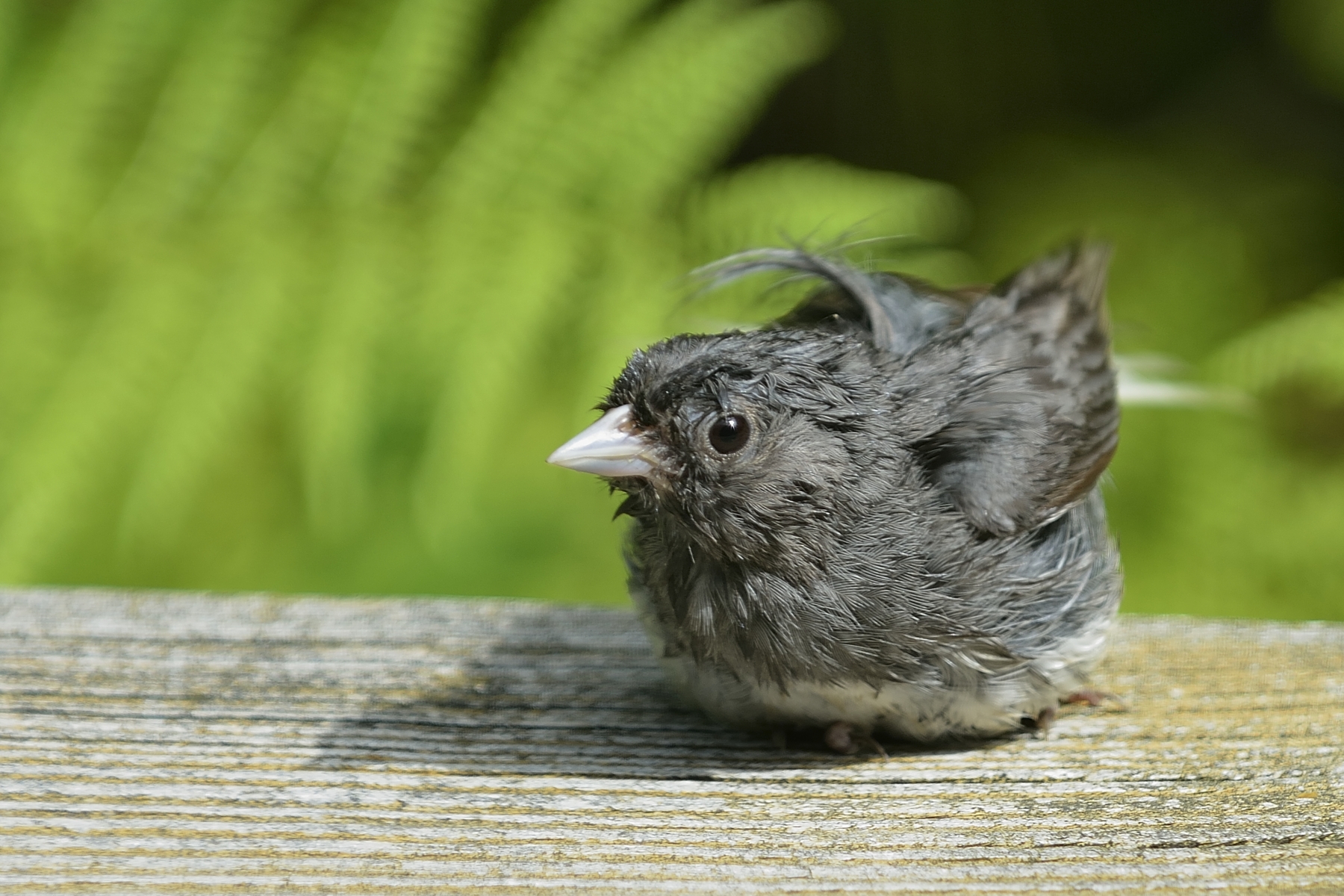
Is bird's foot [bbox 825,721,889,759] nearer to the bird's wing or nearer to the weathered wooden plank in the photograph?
the weathered wooden plank

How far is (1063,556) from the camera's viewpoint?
2461 millimetres

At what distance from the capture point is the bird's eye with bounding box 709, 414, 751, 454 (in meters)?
2.16

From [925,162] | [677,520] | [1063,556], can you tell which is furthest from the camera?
[925,162]

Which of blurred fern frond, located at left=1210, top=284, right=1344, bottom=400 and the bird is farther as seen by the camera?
blurred fern frond, located at left=1210, top=284, right=1344, bottom=400

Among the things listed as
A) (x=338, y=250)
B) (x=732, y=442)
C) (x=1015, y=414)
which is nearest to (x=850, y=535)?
(x=732, y=442)

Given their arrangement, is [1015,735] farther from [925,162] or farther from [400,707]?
[925,162]

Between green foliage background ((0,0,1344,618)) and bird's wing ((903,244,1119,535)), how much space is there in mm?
837

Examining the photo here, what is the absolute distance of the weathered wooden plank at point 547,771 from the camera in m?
1.72

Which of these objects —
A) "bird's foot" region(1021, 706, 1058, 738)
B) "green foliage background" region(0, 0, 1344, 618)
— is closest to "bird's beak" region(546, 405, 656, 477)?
"bird's foot" region(1021, 706, 1058, 738)

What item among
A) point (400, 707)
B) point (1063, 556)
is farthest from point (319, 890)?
point (1063, 556)

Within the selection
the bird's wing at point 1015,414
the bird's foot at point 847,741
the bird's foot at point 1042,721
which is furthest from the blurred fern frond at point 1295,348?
the bird's foot at point 847,741

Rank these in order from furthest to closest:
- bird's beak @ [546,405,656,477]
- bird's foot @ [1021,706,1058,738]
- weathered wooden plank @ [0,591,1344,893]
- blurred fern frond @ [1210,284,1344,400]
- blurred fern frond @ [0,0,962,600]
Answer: blurred fern frond @ [0,0,962,600] < blurred fern frond @ [1210,284,1344,400] < bird's foot @ [1021,706,1058,738] < bird's beak @ [546,405,656,477] < weathered wooden plank @ [0,591,1344,893]

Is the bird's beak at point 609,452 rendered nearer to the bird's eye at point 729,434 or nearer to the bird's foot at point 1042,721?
the bird's eye at point 729,434

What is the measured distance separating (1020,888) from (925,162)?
14.2 ft
